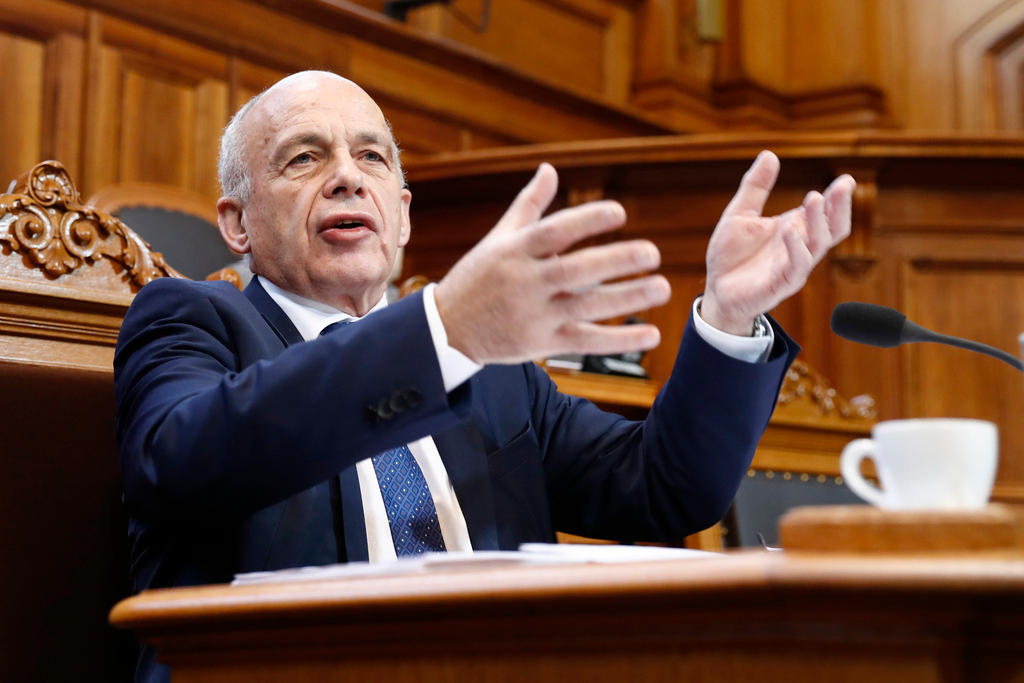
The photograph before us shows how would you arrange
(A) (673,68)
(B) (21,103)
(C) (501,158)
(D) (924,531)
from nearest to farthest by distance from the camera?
(D) (924,531), (B) (21,103), (C) (501,158), (A) (673,68)

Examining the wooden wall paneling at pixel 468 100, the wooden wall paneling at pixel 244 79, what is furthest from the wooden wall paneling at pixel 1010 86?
the wooden wall paneling at pixel 244 79

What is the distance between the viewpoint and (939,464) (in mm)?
700

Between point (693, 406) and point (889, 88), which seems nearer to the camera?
point (693, 406)

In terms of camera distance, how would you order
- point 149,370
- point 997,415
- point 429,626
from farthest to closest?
1. point 997,415
2. point 149,370
3. point 429,626

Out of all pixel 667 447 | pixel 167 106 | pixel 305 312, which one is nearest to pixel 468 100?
pixel 167 106

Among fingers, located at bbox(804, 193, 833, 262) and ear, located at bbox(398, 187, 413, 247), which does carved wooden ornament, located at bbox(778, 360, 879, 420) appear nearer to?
→ ear, located at bbox(398, 187, 413, 247)

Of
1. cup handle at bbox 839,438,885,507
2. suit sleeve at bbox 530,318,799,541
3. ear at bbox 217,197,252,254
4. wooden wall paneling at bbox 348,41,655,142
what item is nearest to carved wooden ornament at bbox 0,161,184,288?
ear at bbox 217,197,252,254

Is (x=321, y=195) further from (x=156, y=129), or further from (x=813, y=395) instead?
(x=156, y=129)

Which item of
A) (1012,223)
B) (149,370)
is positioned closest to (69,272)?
(149,370)

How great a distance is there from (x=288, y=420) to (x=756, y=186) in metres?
0.46

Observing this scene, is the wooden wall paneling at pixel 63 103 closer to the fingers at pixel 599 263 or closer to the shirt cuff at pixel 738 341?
the shirt cuff at pixel 738 341

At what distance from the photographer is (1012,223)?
3340mm

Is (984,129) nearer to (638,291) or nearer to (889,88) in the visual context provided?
(889,88)

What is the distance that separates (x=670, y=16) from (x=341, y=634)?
15.5ft
